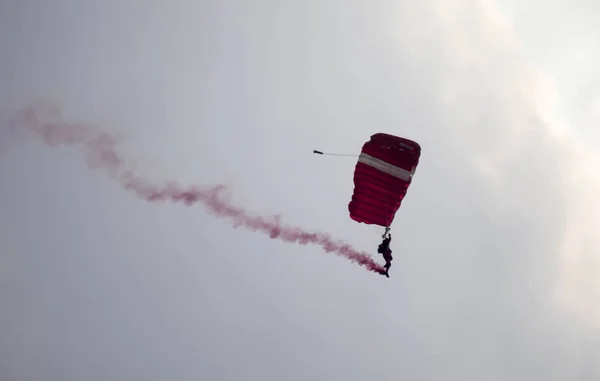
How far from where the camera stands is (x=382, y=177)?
1889 centimetres

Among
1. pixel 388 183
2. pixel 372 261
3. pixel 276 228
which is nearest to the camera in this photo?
pixel 388 183

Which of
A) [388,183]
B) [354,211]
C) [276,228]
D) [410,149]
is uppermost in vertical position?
[410,149]

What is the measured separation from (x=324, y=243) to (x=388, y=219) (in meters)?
4.37

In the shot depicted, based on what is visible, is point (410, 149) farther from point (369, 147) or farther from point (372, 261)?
point (372, 261)

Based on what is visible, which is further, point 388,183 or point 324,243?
point 324,243

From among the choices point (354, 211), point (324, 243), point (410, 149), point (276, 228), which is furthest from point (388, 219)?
point (276, 228)

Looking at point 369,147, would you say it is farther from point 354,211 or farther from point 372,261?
point 372,261

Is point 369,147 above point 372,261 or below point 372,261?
above

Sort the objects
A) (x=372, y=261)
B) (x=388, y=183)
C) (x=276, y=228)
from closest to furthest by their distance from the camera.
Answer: (x=388, y=183) < (x=372, y=261) < (x=276, y=228)

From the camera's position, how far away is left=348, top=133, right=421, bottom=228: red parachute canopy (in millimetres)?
18891

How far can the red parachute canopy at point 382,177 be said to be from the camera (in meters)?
18.9

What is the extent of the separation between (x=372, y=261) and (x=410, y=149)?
4.87m

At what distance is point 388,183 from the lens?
1892cm

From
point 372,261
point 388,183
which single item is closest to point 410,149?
point 388,183
